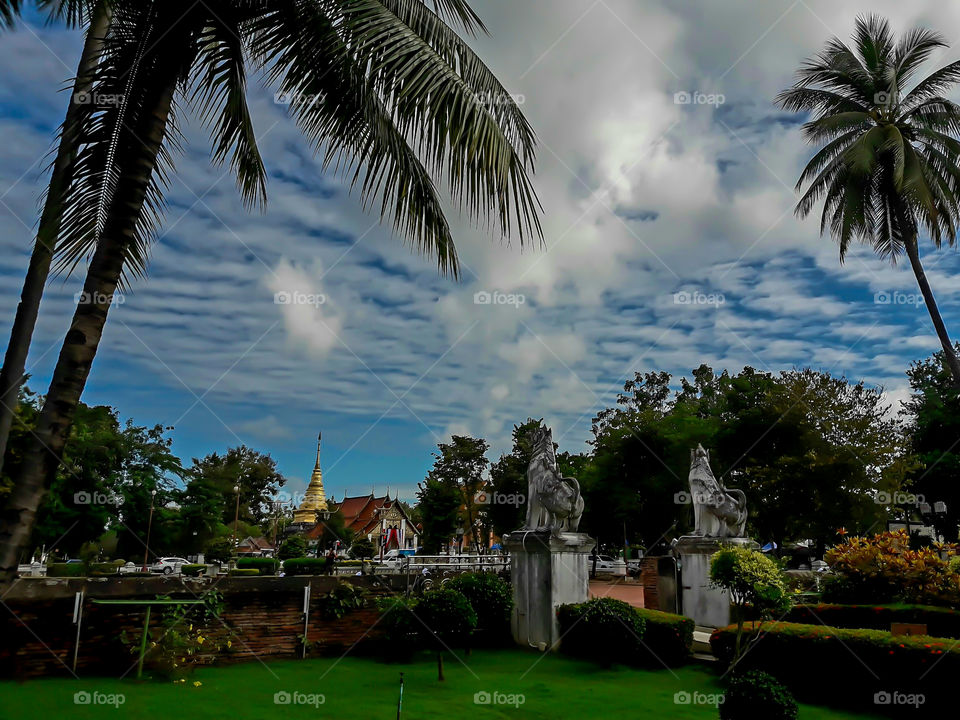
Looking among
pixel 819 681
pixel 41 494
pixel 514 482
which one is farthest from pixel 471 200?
pixel 514 482

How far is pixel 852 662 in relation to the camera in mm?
10453

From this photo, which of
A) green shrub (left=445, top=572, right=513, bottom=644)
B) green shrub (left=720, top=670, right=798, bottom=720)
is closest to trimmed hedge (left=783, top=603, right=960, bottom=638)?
green shrub (left=445, top=572, right=513, bottom=644)

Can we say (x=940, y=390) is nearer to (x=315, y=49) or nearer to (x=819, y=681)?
(x=819, y=681)

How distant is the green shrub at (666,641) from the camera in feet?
43.2

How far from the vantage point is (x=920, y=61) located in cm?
2202

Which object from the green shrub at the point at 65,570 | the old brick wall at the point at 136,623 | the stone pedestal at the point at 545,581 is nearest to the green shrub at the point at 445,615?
the old brick wall at the point at 136,623

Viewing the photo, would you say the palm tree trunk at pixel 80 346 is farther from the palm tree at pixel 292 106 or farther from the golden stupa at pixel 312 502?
the golden stupa at pixel 312 502

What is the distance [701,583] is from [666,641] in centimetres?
338

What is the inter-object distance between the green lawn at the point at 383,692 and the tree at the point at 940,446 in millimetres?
31567

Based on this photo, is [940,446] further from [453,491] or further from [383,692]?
[383,692]

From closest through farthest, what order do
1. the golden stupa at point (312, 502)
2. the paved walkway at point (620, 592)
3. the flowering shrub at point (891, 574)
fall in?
the flowering shrub at point (891, 574) < the paved walkway at point (620, 592) < the golden stupa at point (312, 502)

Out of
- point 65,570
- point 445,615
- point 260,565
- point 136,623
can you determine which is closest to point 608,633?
point 445,615

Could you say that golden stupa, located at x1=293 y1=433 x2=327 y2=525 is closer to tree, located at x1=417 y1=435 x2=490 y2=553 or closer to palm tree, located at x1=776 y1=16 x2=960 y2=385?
tree, located at x1=417 y1=435 x2=490 y2=553

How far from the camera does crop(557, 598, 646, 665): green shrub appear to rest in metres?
13.2
